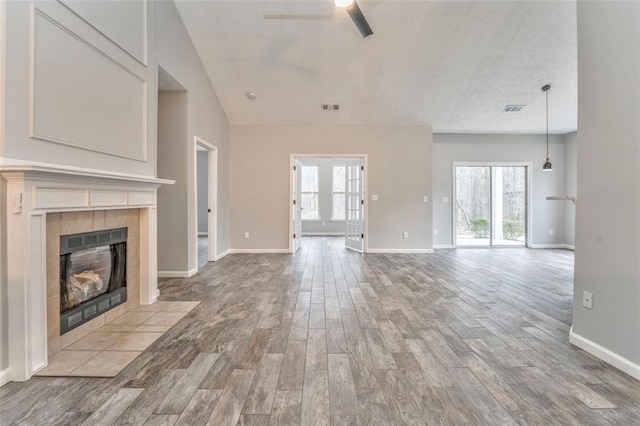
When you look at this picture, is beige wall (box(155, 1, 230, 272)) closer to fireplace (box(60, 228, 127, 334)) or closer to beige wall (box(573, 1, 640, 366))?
fireplace (box(60, 228, 127, 334))

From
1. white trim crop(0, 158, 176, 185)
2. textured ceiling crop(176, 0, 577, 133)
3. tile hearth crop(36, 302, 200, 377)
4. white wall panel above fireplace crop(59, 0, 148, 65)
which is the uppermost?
textured ceiling crop(176, 0, 577, 133)

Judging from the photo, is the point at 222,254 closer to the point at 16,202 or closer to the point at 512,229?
the point at 16,202

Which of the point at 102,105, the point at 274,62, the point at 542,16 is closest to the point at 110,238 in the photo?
the point at 102,105

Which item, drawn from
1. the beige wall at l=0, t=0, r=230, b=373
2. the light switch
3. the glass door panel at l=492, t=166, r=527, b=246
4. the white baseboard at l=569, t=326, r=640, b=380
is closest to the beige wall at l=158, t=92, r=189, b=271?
the beige wall at l=0, t=0, r=230, b=373

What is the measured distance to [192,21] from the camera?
3.84m

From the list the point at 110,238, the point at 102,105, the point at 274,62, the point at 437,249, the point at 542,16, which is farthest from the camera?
the point at 437,249

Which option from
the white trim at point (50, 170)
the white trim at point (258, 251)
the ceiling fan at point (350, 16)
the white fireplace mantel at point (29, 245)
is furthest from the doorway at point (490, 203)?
the white fireplace mantel at point (29, 245)

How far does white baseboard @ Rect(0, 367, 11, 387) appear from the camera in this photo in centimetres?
164

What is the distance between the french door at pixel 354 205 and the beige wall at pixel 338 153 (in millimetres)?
263

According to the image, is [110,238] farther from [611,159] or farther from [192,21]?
[611,159]

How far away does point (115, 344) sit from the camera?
2.12 meters

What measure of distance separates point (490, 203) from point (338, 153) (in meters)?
3.91

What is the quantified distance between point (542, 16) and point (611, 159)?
2.88m

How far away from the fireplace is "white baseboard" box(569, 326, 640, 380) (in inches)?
144
